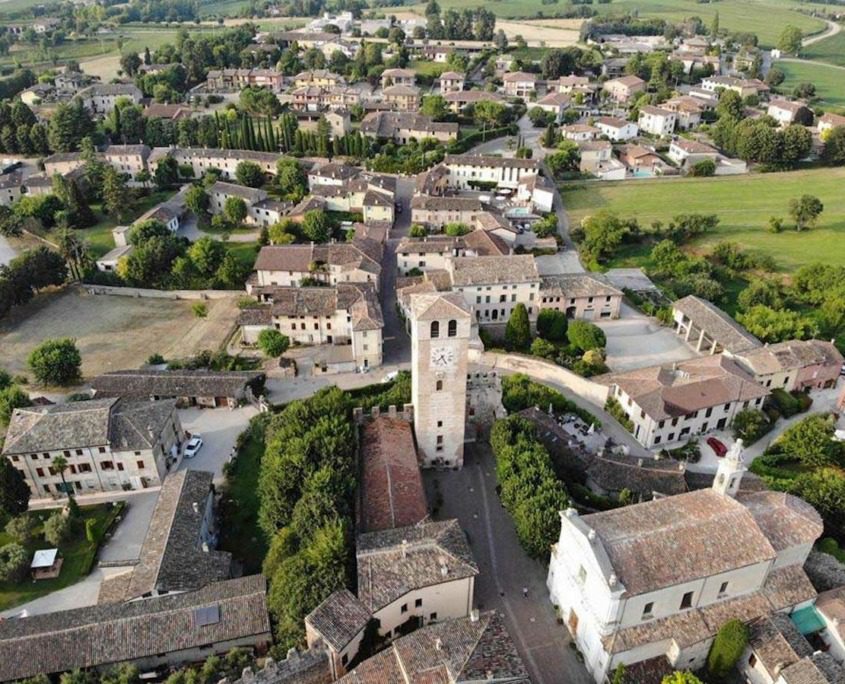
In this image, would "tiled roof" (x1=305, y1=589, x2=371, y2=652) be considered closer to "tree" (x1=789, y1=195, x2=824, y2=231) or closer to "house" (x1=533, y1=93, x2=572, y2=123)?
"tree" (x1=789, y1=195, x2=824, y2=231)

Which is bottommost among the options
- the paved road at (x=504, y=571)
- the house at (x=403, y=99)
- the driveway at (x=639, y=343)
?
the driveway at (x=639, y=343)

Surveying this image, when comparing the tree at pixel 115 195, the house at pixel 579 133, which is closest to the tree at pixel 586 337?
the house at pixel 579 133

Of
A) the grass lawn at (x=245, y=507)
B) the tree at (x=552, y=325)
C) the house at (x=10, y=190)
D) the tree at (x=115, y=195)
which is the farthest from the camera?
the house at (x=10, y=190)

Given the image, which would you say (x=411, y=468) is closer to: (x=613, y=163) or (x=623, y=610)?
(x=623, y=610)

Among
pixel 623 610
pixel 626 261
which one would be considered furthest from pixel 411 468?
pixel 626 261

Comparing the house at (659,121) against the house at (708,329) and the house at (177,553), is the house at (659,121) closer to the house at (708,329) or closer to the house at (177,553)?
the house at (708,329)

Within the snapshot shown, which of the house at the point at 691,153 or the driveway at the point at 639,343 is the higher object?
the house at the point at 691,153
